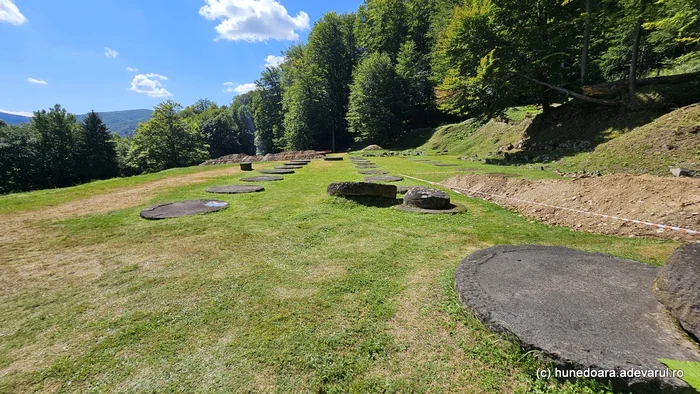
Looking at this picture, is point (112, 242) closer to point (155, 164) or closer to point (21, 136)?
point (155, 164)

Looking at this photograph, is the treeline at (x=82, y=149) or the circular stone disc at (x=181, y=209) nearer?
the circular stone disc at (x=181, y=209)

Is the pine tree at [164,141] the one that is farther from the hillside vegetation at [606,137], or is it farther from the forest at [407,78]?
the hillside vegetation at [606,137]

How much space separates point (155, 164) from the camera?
33969 millimetres

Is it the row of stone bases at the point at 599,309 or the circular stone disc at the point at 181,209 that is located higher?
the circular stone disc at the point at 181,209

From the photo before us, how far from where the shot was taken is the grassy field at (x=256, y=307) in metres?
1.96

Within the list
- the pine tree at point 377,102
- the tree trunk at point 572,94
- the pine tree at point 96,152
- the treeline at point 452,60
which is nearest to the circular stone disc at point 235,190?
the treeline at point 452,60

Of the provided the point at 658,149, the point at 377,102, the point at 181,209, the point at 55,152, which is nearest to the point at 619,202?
the point at 658,149

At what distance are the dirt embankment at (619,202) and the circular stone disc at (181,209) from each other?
6.87 metres

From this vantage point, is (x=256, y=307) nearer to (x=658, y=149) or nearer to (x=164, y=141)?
(x=658, y=149)

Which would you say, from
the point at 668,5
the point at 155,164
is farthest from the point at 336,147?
the point at 668,5

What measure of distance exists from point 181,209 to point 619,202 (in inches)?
350

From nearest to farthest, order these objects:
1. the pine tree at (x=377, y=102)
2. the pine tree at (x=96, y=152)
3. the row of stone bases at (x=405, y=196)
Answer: the row of stone bases at (x=405, y=196)
the pine tree at (x=377, y=102)
the pine tree at (x=96, y=152)

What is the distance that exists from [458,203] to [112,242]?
22.3ft

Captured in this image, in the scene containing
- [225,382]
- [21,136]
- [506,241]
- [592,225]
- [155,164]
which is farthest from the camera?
[21,136]
